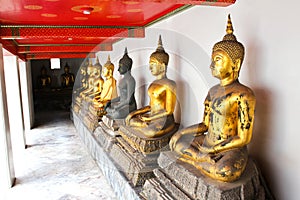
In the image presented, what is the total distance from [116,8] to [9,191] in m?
2.65

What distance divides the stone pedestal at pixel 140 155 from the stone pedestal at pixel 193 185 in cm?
35

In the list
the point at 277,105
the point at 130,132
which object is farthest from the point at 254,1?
the point at 130,132

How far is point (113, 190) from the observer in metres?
3.42

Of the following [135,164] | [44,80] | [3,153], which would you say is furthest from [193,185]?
[44,80]

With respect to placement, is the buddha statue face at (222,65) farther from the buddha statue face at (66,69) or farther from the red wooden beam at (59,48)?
the buddha statue face at (66,69)

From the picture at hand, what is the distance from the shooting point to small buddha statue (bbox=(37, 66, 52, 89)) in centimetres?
1232

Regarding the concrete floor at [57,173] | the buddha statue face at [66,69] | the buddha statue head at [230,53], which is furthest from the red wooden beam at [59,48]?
the buddha statue face at [66,69]

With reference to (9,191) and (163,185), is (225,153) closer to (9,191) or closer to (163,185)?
(163,185)

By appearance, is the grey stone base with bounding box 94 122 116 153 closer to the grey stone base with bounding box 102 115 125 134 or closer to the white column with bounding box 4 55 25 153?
the grey stone base with bounding box 102 115 125 134

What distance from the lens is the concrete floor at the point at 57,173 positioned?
3416mm

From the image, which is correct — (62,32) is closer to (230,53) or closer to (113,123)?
(113,123)

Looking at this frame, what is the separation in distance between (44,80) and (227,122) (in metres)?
11.7

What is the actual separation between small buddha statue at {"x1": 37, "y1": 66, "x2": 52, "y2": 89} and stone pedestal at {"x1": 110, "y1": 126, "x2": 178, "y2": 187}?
1014 centimetres

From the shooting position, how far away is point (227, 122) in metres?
1.97
